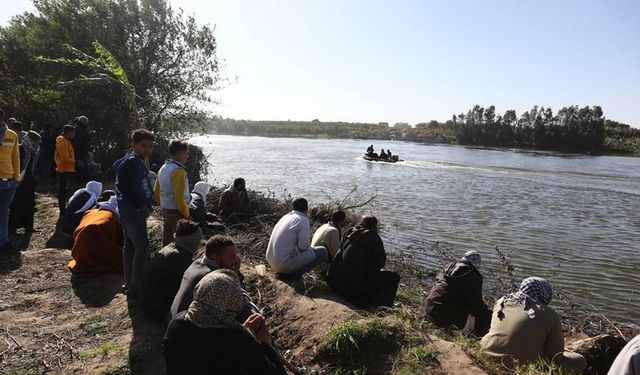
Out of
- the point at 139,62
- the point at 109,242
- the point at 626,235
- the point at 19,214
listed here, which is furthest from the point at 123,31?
the point at 626,235

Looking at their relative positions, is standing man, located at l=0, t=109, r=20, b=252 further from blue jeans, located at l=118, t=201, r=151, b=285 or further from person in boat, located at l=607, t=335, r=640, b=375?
person in boat, located at l=607, t=335, r=640, b=375

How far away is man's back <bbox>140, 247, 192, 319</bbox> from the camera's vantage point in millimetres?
4746

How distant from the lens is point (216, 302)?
2941 millimetres

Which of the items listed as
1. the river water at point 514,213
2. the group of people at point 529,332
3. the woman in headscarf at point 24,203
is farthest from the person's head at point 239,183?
the group of people at point 529,332

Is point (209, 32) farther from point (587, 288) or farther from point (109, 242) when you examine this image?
point (587, 288)

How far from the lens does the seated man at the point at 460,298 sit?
5680mm

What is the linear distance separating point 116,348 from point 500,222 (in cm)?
1395

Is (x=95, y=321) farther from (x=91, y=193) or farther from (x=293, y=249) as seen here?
(x=91, y=193)

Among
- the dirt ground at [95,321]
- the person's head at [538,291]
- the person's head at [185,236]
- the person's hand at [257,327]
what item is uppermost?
the person's head at [185,236]

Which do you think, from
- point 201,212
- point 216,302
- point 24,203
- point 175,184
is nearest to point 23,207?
point 24,203

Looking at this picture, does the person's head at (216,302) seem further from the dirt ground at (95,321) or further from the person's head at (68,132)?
the person's head at (68,132)

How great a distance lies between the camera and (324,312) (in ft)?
16.9

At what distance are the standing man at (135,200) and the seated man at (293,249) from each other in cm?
165

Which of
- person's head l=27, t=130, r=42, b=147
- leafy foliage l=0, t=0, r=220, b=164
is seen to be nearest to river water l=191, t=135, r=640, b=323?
leafy foliage l=0, t=0, r=220, b=164
